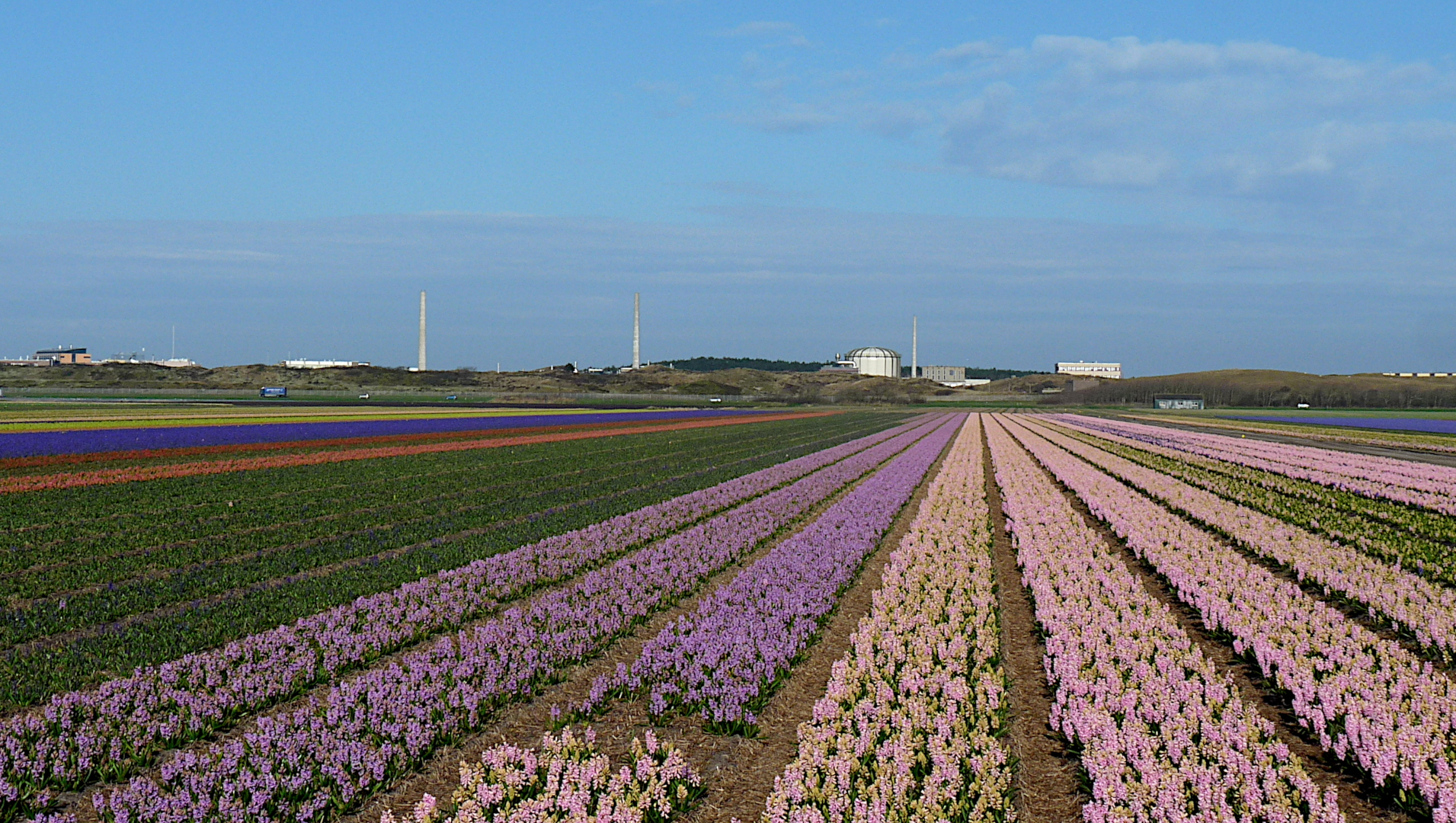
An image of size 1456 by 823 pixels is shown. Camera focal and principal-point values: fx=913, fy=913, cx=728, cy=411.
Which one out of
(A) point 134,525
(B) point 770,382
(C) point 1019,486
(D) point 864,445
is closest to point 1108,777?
(A) point 134,525

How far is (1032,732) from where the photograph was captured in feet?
25.6

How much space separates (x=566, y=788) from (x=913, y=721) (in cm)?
286

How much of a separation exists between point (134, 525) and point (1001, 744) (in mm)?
16283

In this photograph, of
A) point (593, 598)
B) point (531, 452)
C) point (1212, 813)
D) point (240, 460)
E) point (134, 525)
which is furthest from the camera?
point (531, 452)

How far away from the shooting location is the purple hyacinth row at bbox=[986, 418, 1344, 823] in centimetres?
588

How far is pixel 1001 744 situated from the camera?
7.42 meters

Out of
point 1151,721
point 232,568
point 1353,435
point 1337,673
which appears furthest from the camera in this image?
point 1353,435

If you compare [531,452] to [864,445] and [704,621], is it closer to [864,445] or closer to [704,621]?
[864,445]

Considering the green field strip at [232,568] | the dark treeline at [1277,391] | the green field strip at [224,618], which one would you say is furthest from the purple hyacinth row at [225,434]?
the dark treeline at [1277,391]

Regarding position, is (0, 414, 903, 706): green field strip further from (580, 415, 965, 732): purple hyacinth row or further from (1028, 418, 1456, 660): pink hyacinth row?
(1028, 418, 1456, 660): pink hyacinth row

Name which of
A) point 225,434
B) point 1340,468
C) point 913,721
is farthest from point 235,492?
point 1340,468

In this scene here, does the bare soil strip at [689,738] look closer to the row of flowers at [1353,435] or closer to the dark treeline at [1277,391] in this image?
the row of flowers at [1353,435]

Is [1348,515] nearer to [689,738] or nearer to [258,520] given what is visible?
[689,738]

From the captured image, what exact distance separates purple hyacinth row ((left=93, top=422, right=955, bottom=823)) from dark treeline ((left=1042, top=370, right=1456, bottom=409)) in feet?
532
